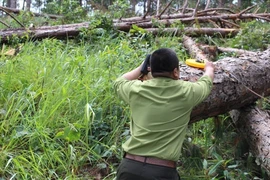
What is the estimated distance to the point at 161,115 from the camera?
2332mm

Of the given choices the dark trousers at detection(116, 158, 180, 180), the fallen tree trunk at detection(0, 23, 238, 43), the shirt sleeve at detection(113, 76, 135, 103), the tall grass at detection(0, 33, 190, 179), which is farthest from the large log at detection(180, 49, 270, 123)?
the fallen tree trunk at detection(0, 23, 238, 43)

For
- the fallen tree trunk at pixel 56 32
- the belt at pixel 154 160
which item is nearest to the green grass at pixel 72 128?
the belt at pixel 154 160

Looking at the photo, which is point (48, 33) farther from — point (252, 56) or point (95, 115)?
point (252, 56)

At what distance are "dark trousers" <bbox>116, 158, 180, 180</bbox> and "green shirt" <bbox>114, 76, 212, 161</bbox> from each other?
0.07 meters

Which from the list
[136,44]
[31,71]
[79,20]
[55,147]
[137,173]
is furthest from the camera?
[79,20]

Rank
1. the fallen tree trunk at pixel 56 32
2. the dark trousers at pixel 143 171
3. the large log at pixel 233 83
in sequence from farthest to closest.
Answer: the fallen tree trunk at pixel 56 32, the large log at pixel 233 83, the dark trousers at pixel 143 171

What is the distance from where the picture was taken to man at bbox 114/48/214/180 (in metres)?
2.31

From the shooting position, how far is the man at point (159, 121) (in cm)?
231

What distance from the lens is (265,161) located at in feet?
9.51

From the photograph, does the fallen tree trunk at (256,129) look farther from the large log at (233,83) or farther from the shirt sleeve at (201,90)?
the shirt sleeve at (201,90)

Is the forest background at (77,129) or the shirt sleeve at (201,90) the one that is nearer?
the shirt sleeve at (201,90)

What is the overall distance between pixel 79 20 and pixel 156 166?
6744 mm

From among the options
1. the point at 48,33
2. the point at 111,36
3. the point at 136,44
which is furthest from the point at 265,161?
the point at 48,33

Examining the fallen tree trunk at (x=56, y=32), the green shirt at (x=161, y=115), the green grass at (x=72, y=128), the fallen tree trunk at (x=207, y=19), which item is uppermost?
the fallen tree trunk at (x=207, y=19)
